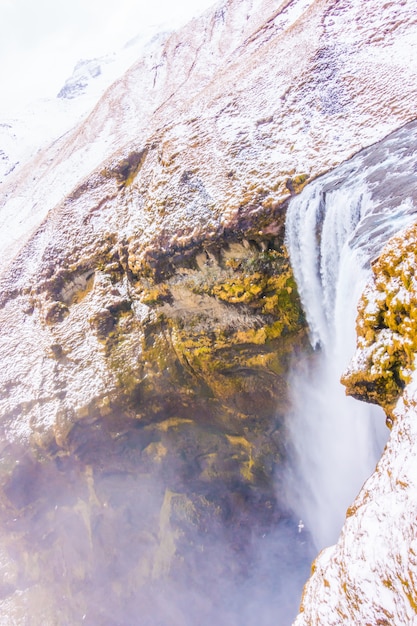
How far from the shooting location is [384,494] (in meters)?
4.04

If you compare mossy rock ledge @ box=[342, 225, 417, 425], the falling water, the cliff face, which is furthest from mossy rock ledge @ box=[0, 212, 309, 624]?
the cliff face

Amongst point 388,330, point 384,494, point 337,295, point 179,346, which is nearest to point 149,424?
point 179,346

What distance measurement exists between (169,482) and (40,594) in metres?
7.83

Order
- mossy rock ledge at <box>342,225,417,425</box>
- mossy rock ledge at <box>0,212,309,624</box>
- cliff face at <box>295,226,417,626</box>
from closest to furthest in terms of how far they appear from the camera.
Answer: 1. cliff face at <box>295,226,417,626</box>
2. mossy rock ledge at <box>342,225,417,425</box>
3. mossy rock ledge at <box>0,212,309,624</box>

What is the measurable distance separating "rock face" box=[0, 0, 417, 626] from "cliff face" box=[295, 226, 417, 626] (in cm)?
526

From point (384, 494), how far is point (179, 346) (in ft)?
29.6

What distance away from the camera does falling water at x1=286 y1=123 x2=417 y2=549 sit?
25.3 ft

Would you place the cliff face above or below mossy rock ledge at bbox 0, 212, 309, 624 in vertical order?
above

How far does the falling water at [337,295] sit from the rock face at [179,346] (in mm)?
668

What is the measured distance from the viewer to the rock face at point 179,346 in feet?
36.8

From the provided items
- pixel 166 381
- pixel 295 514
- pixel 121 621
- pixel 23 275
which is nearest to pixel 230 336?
pixel 166 381

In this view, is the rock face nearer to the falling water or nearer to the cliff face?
the falling water

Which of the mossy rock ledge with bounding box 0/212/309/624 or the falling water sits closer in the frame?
the falling water

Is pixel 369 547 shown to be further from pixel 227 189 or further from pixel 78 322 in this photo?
pixel 78 322
